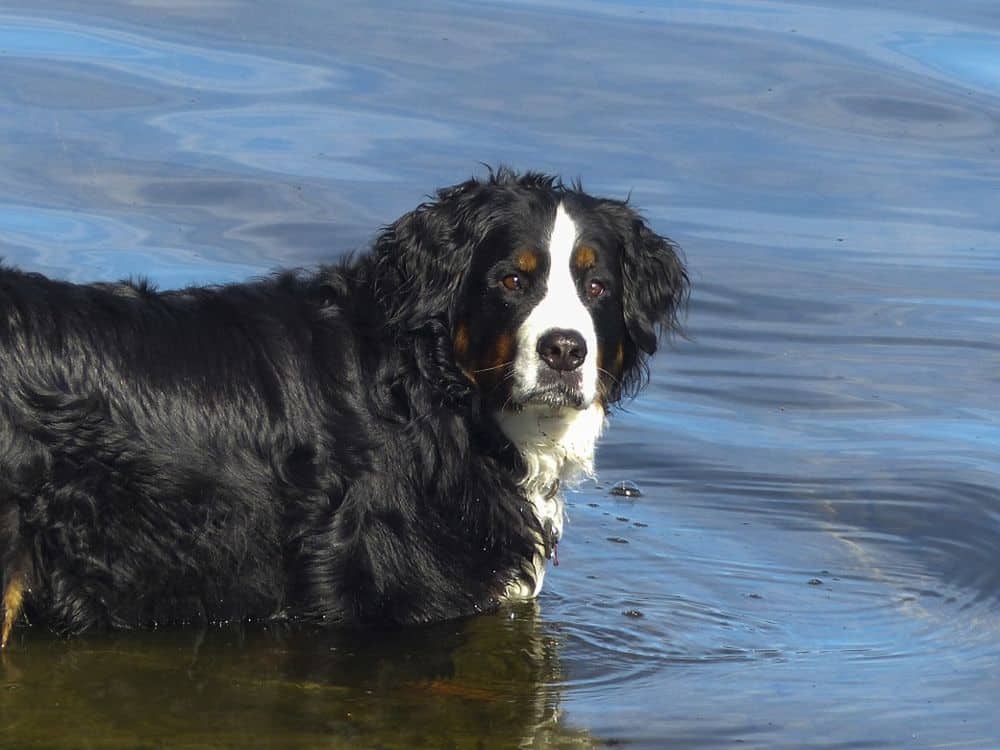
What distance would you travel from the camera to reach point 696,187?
13.1 m

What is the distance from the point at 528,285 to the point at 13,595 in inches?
84.3

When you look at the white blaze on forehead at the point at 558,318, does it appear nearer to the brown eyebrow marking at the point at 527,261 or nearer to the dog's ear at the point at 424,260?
the brown eyebrow marking at the point at 527,261

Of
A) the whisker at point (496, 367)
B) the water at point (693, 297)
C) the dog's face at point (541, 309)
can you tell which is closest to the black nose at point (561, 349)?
the dog's face at point (541, 309)

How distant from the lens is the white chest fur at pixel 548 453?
7.00 meters

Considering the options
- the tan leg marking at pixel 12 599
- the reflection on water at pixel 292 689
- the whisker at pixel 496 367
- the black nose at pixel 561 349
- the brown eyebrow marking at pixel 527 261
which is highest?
the brown eyebrow marking at pixel 527 261

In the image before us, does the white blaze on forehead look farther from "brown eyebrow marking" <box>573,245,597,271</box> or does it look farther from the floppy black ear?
the floppy black ear

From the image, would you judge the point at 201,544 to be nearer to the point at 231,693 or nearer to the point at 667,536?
the point at 231,693

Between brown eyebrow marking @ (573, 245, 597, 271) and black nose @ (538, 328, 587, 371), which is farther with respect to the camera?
brown eyebrow marking @ (573, 245, 597, 271)

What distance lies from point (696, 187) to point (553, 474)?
20.6ft

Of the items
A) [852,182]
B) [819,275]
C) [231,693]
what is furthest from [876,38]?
[231,693]

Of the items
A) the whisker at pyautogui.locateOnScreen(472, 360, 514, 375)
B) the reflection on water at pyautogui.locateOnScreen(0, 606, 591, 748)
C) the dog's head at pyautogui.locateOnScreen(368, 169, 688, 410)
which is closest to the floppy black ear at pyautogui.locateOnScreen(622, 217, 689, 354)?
the dog's head at pyautogui.locateOnScreen(368, 169, 688, 410)

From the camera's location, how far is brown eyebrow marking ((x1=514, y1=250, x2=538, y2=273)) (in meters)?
6.74

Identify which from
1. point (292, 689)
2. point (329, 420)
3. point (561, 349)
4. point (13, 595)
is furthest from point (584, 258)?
point (13, 595)

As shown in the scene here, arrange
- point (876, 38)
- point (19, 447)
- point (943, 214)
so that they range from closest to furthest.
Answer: point (19, 447) < point (943, 214) < point (876, 38)
